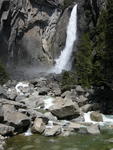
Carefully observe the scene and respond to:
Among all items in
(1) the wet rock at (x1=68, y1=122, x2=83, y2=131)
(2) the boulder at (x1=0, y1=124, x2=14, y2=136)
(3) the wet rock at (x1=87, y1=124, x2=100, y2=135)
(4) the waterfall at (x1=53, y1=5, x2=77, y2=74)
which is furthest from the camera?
(4) the waterfall at (x1=53, y1=5, x2=77, y2=74)

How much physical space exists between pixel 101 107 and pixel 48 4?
57055 millimetres

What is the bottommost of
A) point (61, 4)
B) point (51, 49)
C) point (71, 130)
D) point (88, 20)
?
point (71, 130)

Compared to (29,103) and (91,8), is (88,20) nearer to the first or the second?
(91,8)

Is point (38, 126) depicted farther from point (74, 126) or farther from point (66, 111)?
point (66, 111)

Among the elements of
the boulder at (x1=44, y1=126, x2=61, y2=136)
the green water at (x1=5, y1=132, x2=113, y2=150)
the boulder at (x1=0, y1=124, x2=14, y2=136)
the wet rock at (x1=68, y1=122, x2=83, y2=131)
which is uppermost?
the boulder at (x1=0, y1=124, x2=14, y2=136)

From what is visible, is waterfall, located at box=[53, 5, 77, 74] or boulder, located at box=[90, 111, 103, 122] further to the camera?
waterfall, located at box=[53, 5, 77, 74]

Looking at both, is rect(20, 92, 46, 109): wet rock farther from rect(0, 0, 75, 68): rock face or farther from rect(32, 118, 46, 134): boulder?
rect(0, 0, 75, 68): rock face

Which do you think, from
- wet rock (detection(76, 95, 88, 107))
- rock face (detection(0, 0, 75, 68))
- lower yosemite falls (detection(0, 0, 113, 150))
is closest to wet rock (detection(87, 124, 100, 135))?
lower yosemite falls (detection(0, 0, 113, 150))

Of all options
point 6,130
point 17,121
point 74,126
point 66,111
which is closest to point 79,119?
point 66,111

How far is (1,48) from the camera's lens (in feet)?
253

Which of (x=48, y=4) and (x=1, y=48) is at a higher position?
(x=48, y=4)

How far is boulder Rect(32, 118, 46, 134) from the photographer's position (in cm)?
2352

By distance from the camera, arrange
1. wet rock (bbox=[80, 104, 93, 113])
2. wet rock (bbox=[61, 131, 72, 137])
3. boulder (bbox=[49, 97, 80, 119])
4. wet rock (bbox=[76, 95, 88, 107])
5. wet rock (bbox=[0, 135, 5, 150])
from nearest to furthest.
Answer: wet rock (bbox=[0, 135, 5, 150]), wet rock (bbox=[61, 131, 72, 137]), boulder (bbox=[49, 97, 80, 119]), wet rock (bbox=[80, 104, 93, 113]), wet rock (bbox=[76, 95, 88, 107])

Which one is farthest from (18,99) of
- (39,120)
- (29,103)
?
(39,120)
